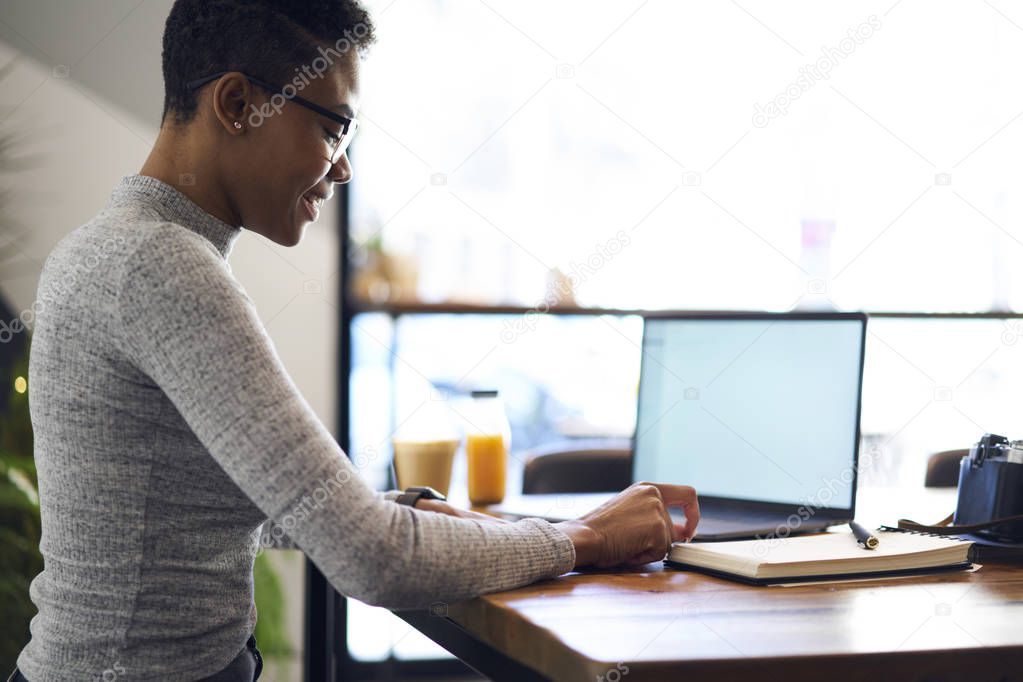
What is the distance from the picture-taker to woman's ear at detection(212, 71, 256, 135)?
103 cm

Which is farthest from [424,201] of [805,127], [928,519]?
[928,519]

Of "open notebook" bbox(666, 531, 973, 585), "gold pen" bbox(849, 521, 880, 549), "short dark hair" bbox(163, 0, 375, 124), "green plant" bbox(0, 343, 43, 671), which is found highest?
"short dark hair" bbox(163, 0, 375, 124)

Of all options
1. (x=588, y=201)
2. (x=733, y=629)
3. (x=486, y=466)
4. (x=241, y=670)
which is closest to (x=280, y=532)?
(x=486, y=466)

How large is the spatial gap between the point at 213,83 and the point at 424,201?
201cm

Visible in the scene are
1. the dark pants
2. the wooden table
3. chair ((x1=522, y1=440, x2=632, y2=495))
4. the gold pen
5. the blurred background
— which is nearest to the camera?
the wooden table

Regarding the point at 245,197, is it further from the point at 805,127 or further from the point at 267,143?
the point at 805,127

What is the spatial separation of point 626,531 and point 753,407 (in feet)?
1.33

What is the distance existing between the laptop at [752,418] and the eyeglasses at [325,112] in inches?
23.6

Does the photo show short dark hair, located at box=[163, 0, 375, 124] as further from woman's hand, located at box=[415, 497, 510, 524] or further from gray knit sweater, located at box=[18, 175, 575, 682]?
woman's hand, located at box=[415, 497, 510, 524]

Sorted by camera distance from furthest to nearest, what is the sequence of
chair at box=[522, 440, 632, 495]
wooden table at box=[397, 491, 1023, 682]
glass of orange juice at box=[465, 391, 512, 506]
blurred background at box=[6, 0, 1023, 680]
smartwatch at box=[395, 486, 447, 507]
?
blurred background at box=[6, 0, 1023, 680], chair at box=[522, 440, 632, 495], glass of orange juice at box=[465, 391, 512, 506], smartwatch at box=[395, 486, 447, 507], wooden table at box=[397, 491, 1023, 682]

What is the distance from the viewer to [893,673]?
2.70 feet

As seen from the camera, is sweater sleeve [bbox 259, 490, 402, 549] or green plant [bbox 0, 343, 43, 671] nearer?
sweater sleeve [bbox 259, 490, 402, 549]

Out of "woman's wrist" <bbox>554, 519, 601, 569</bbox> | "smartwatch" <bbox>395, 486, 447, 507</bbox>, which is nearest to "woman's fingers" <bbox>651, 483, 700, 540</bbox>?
Result: "woman's wrist" <bbox>554, 519, 601, 569</bbox>

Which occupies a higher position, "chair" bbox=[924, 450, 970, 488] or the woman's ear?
the woman's ear
